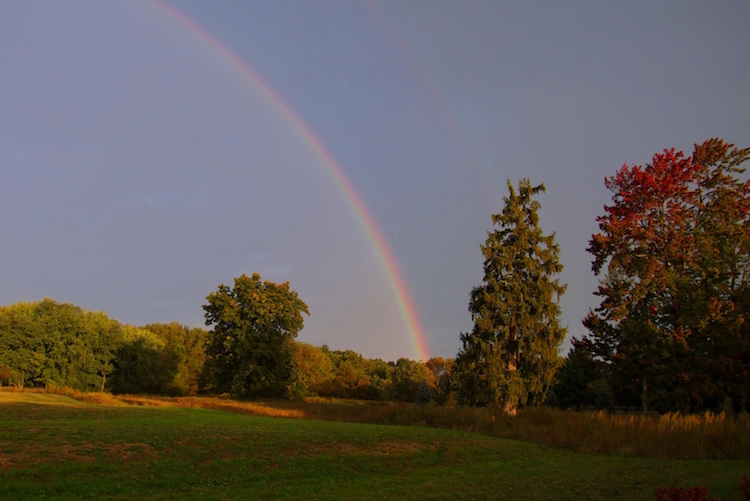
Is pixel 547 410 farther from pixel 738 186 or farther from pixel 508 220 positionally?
pixel 738 186

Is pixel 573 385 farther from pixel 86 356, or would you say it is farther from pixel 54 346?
pixel 54 346

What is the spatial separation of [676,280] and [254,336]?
48682 mm

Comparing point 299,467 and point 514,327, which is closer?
point 299,467

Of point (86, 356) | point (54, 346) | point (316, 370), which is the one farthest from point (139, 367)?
point (316, 370)

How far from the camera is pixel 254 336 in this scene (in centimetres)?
6875

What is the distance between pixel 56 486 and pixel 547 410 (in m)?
28.8

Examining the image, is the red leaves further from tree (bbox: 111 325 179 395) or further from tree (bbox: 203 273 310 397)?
tree (bbox: 111 325 179 395)

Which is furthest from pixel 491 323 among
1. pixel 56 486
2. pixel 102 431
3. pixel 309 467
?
pixel 56 486

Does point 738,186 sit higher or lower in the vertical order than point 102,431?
higher

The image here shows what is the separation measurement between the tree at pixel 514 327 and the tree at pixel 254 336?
31093 mm

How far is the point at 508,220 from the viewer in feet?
146

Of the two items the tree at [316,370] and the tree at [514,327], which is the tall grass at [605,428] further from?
the tree at [316,370]

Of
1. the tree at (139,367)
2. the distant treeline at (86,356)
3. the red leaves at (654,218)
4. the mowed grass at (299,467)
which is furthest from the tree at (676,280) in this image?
the tree at (139,367)

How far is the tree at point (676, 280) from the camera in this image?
110ft
